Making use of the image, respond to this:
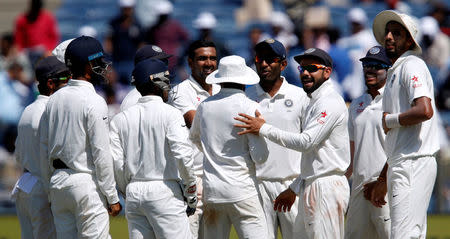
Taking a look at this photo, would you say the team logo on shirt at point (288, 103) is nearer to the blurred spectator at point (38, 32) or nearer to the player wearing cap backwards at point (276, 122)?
the player wearing cap backwards at point (276, 122)

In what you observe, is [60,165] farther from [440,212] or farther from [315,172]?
[440,212]

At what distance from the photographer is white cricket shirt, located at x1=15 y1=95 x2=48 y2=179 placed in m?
7.83

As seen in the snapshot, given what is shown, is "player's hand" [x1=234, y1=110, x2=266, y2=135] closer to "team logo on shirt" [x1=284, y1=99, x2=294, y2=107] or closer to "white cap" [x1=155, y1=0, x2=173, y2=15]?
"team logo on shirt" [x1=284, y1=99, x2=294, y2=107]

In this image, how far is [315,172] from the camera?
739cm

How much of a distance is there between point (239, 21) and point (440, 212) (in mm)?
7309

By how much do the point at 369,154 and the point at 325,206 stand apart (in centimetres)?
100

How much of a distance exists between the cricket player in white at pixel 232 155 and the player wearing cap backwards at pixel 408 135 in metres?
1.13

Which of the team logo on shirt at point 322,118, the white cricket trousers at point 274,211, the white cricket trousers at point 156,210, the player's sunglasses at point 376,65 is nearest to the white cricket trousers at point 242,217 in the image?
the white cricket trousers at point 274,211

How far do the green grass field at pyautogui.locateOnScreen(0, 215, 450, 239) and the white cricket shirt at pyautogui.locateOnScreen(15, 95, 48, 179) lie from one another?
4.23 meters

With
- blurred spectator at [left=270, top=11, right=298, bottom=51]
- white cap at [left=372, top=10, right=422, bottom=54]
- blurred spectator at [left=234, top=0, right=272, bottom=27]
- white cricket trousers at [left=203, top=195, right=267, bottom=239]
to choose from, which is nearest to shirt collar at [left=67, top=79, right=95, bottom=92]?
white cricket trousers at [left=203, top=195, right=267, bottom=239]

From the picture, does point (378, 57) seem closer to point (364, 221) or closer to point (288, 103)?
point (288, 103)

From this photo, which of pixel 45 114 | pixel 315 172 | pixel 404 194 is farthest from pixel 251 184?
pixel 45 114

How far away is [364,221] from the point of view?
8102 millimetres

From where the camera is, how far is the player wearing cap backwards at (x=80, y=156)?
706 centimetres
